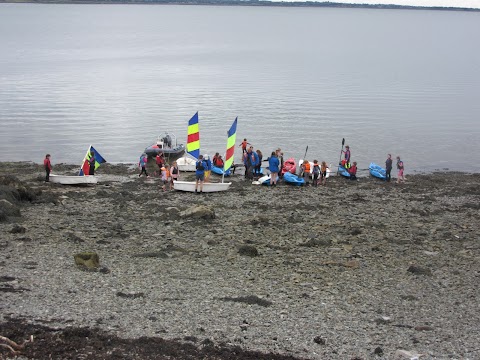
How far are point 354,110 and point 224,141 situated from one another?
21.8m

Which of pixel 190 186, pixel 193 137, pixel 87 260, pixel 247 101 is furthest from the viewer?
pixel 247 101

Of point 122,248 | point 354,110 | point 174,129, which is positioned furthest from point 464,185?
point 354,110

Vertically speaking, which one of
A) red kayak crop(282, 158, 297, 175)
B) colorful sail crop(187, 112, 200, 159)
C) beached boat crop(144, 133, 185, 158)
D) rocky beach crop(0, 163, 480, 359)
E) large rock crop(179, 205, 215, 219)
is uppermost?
colorful sail crop(187, 112, 200, 159)

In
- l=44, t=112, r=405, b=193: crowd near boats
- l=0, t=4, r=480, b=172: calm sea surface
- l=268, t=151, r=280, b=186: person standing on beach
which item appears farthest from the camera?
l=0, t=4, r=480, b=172: calm sea surface

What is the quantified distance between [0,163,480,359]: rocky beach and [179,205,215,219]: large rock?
0.05m

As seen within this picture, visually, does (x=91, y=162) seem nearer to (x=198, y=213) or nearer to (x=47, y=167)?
(x=47, y=167)

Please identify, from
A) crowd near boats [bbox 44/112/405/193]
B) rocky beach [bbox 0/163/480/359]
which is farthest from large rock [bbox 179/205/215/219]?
crowd near boats [bbox 44/112/405/193]

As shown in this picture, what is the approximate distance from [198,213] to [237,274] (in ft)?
19.9

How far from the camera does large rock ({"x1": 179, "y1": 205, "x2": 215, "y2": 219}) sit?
942 inches

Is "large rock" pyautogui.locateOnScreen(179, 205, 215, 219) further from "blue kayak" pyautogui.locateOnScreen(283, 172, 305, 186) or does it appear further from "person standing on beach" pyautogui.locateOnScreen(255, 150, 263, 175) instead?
"person standing on beach" pyautogui.locateOnScreen(255, 150, 263, 175)

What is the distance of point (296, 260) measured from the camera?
1966cm

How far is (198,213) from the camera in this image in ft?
78.6

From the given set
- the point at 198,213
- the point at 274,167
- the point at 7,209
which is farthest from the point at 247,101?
the point at 7,209

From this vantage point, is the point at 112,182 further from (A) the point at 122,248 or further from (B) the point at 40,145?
(B) the point at 40,145
